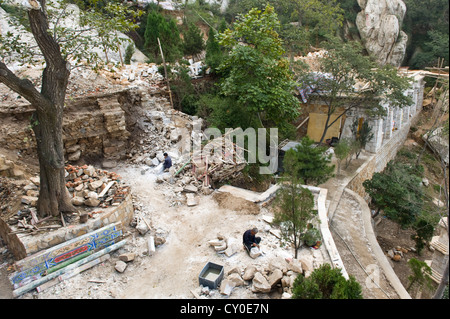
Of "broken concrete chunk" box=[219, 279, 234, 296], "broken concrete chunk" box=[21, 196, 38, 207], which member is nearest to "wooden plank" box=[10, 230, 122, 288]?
"broken concrete chunk" box=[21, 196, 38, 207]

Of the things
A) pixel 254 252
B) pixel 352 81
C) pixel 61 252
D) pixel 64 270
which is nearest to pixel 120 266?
pixel 64 270

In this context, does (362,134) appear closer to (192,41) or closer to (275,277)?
(192,41)

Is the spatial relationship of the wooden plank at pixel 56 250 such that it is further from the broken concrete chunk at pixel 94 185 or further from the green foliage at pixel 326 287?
the green foliage at pixel 326 287

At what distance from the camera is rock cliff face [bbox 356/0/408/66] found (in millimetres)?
25203

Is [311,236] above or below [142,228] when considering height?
above

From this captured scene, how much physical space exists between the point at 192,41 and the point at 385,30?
19.0 meters

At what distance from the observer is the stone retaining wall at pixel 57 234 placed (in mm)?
6164

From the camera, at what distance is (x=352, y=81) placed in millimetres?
14047

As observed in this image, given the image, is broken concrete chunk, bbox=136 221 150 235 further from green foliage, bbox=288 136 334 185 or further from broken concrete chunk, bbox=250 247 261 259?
green foliage, bbox=288 136 334 185

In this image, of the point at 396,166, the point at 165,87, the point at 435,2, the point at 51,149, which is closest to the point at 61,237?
the point at 51,149

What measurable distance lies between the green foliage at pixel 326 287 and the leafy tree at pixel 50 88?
571 centimetres

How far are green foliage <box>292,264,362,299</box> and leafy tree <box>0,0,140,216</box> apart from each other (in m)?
5.71
